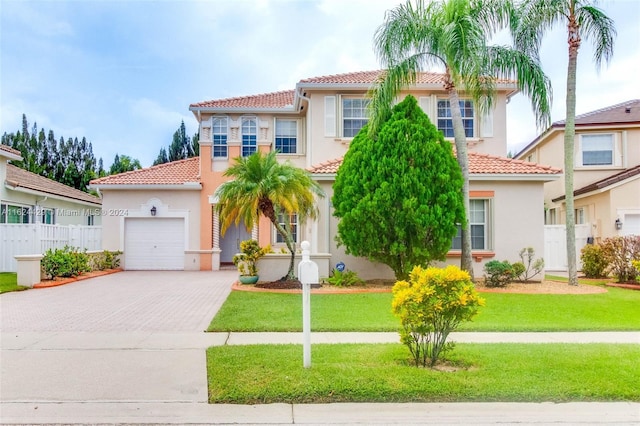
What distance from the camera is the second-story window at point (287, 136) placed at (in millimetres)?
22062

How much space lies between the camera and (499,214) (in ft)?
52.7

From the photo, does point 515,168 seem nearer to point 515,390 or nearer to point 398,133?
point 398,133

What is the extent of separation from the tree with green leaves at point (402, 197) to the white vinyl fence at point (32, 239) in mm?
11775

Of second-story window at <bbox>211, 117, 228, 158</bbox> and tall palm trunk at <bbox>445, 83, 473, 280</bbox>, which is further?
second-story window at <bbox>211, 117, 228, 158</bbox>

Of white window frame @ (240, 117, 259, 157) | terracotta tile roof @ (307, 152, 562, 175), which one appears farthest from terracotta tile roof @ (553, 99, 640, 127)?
white window frame @ (240, 117, 259, 157)

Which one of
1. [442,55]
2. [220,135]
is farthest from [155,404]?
[220,135]

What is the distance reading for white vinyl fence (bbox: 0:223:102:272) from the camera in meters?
18.5

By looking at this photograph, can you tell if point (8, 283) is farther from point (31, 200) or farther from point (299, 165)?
point (299, 165)

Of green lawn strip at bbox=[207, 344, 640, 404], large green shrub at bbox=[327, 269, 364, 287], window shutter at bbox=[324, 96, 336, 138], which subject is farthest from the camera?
window shutter at bbox=[324, 96, 336, 138]

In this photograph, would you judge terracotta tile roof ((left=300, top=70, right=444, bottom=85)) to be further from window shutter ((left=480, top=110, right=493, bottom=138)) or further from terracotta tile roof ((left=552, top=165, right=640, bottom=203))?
terracotta tile roof ((left=552, top=165, right=640, bottom=203))

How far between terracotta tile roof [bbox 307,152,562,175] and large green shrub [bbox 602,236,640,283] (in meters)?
3.30

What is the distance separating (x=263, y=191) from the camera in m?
13.5

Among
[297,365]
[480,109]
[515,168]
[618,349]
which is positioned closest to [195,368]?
[297,365]

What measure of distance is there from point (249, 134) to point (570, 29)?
42.4 ft
